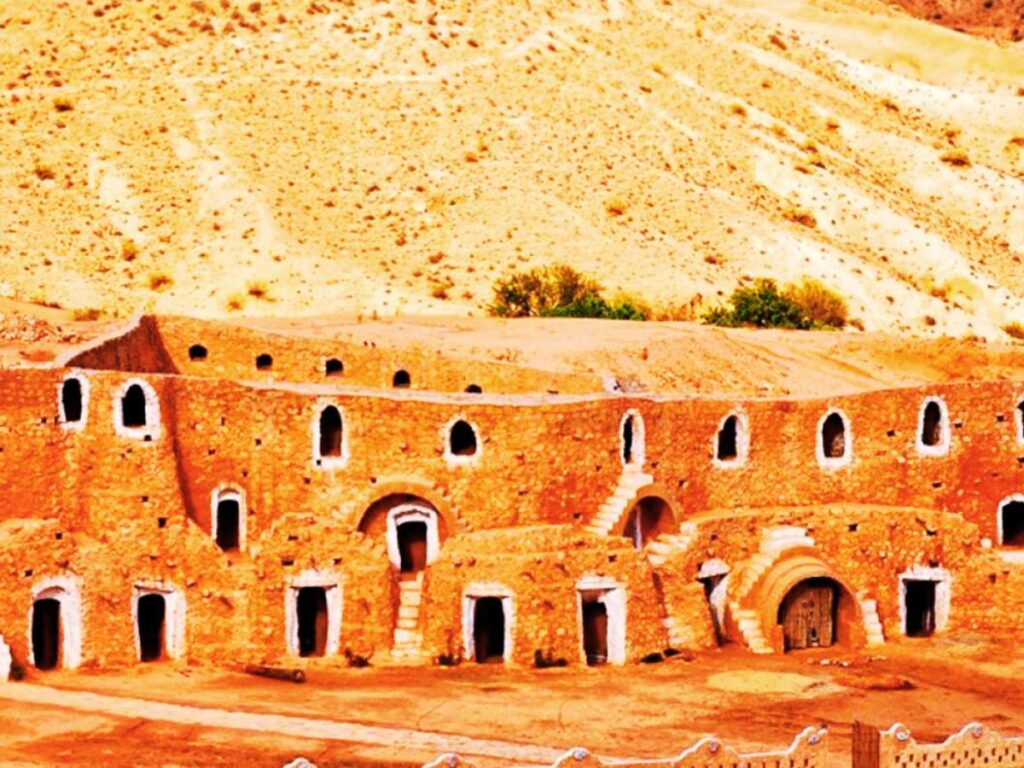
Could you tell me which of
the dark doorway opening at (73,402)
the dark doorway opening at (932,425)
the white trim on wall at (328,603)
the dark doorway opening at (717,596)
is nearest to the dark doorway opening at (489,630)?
the white trim on wall at (328,603)

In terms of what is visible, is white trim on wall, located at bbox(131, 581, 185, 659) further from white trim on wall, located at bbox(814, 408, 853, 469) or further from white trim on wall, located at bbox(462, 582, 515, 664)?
white trim on wall, located at bbox(814, 408, 853, 469)

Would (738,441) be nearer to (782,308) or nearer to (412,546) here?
(412,546)

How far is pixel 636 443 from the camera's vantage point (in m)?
48.2

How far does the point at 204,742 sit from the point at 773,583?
13.5m

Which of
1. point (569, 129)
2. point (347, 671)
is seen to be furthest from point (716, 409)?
point (569, 129)

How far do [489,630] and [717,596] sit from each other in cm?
506

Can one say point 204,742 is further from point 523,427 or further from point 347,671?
point 523,427

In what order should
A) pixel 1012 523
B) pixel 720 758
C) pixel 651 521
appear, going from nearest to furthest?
pixel 720 758 < pixel 651 521 < pixel 1012 523

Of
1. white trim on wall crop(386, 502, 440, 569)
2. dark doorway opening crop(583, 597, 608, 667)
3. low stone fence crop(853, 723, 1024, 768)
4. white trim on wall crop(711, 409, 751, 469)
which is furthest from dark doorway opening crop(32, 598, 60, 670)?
low stone fence crop(853, 723, 1024, 768)

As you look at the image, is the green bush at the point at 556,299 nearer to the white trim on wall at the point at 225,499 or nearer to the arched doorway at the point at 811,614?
the arched doorway at the point at 811,614

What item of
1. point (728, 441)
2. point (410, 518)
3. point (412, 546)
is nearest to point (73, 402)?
point (410, 518)

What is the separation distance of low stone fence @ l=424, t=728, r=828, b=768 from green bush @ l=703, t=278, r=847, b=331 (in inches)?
1510

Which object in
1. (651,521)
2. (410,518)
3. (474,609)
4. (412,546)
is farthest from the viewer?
(651,521)

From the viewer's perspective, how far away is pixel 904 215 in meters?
95.6
